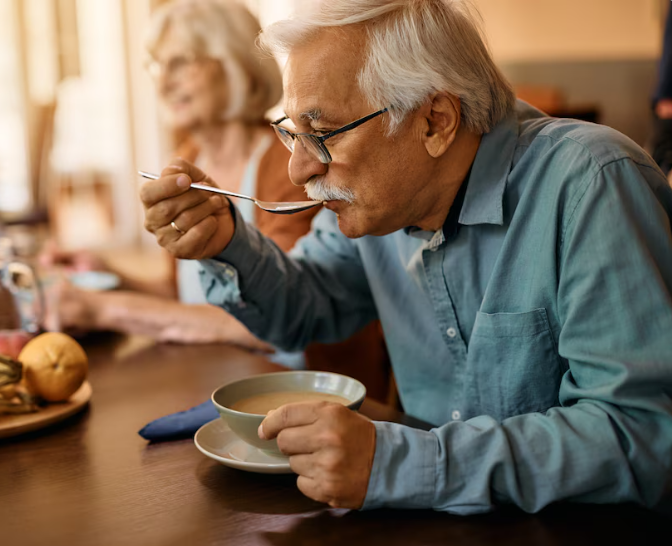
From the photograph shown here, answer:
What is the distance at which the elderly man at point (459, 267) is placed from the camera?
2.54 feet

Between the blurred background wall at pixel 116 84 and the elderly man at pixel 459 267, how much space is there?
3.67 metres

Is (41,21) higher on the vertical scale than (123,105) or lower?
higher

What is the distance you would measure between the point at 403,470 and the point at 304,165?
477 mm

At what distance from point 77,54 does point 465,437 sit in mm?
5731

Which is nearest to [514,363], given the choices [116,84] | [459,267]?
[459,267]

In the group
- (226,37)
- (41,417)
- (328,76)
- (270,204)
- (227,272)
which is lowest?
(41,417)

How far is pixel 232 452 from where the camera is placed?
0.91 meters

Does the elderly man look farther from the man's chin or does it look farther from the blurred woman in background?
the blurred woman in background

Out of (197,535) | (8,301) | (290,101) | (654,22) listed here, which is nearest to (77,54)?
(654,22)

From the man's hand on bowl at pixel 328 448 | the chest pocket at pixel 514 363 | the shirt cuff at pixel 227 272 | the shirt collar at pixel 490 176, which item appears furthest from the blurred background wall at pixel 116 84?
the man's hand on bowl at pixel 328 448

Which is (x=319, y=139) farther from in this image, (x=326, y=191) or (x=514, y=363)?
(x=514, y=363)

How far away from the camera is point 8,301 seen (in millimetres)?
1411

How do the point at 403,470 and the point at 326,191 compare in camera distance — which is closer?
the point at 403,470

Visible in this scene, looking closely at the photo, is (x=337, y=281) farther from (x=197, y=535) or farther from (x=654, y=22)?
(x=654, y=22)
